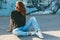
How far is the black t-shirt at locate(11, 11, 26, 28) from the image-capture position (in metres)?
6.85

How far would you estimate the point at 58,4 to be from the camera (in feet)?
42.2

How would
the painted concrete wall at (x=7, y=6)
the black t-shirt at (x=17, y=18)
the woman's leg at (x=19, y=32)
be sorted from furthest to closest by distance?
the painted concrete wall at (x=7, y=6), the black t-shirt at (x=17, y=18), the woman's leg at (x=19, y=32)

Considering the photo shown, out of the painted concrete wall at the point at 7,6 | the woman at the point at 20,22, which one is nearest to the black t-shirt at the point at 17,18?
the woman at the point at 20,22

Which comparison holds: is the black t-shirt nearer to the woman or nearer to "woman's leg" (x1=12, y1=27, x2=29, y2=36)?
the woman

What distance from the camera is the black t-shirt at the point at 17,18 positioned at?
22.5ft

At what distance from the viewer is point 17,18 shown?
6879mm

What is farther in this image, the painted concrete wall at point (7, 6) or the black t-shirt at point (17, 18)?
the painted concrete wall at point (7, 6)

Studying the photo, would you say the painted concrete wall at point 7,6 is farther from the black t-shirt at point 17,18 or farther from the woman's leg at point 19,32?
the woman's leg at point 19,32

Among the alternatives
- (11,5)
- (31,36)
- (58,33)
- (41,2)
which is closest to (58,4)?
(41,2)

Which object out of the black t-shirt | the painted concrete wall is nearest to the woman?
the black t-shirt

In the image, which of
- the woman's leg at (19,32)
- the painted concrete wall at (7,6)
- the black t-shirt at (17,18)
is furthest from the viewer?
the painted concrete wall at (7,6)

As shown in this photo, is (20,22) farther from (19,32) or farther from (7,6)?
(7,6)

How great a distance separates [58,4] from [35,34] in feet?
20.3

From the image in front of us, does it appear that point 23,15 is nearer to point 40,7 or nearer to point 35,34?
point 35,34
